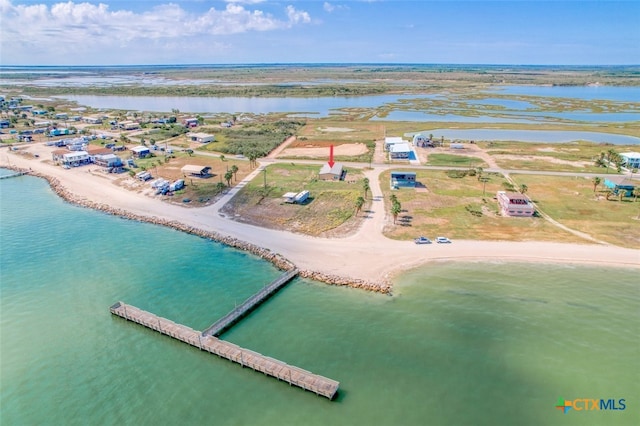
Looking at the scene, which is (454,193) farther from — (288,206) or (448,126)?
(448,126)

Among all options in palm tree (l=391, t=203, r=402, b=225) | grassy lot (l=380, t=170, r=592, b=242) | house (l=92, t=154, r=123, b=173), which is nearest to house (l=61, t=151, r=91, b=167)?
house (l=92, t=154, r=123, b=173)

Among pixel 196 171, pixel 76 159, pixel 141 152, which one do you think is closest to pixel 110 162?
pixel 141 152

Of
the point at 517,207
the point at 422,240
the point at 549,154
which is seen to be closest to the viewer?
the point at 422,240

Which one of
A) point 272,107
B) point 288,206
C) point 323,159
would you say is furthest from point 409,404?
point 272,107

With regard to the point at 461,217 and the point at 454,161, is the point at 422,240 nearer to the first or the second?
the point at 461,217

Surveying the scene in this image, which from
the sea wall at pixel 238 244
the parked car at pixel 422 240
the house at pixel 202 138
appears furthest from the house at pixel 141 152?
the parked car at pixel 422 240

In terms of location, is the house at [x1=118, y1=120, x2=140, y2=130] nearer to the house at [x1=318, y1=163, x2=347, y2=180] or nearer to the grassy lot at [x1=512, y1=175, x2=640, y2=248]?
the house at [x1=318, y1=163, x2=347, y2=180]
